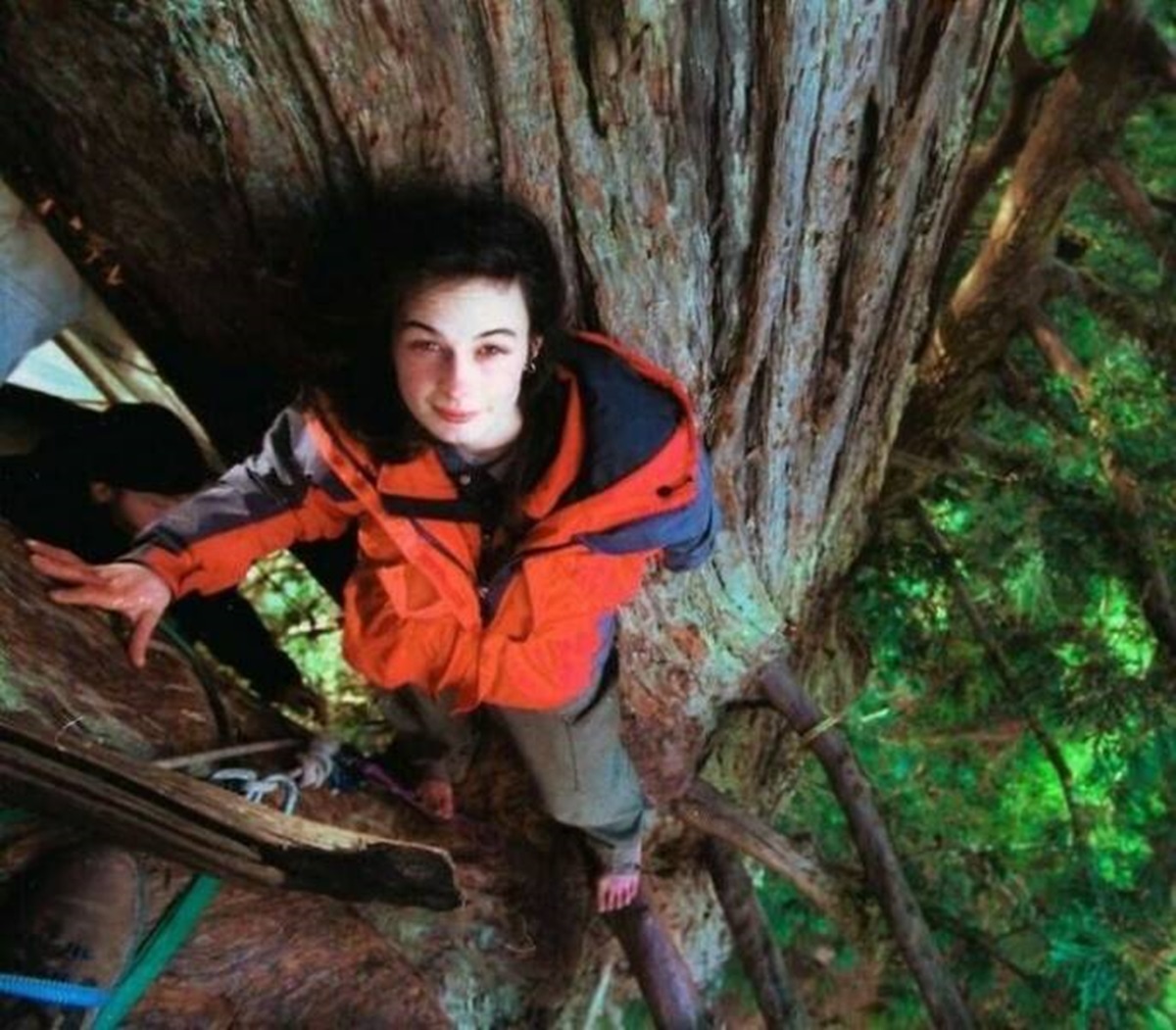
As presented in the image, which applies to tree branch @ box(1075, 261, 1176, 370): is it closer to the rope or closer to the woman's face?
the woman's face

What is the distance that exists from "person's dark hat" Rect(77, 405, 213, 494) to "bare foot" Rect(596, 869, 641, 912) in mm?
1343

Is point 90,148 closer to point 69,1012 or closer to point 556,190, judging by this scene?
point 556,190

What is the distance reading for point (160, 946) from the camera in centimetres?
177

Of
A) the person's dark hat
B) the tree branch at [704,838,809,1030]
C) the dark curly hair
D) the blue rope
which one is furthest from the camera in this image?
the tree branch at [704,838,809,1030]

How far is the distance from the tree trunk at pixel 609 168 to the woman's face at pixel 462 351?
19 cm

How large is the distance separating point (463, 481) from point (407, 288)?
361 millimetres

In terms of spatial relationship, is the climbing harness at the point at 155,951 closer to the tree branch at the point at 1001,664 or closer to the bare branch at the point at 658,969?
the bare branch at the point at 658,969

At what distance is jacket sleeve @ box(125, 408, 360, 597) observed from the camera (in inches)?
80.6

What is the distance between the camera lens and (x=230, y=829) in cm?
175

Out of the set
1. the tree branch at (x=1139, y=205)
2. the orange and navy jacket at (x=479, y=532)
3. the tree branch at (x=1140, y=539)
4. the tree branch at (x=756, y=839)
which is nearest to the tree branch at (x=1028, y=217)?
the tree branch at (x=1139, y=205)

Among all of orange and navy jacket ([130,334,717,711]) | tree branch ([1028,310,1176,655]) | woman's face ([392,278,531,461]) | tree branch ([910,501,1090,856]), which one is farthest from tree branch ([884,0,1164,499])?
woman's face ([392,278,531,461])

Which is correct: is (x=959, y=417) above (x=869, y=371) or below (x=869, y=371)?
below

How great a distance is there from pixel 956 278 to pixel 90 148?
2821 mm

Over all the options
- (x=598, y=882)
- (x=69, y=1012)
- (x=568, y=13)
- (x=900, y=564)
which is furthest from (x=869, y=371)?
(x=69, y=1012)
